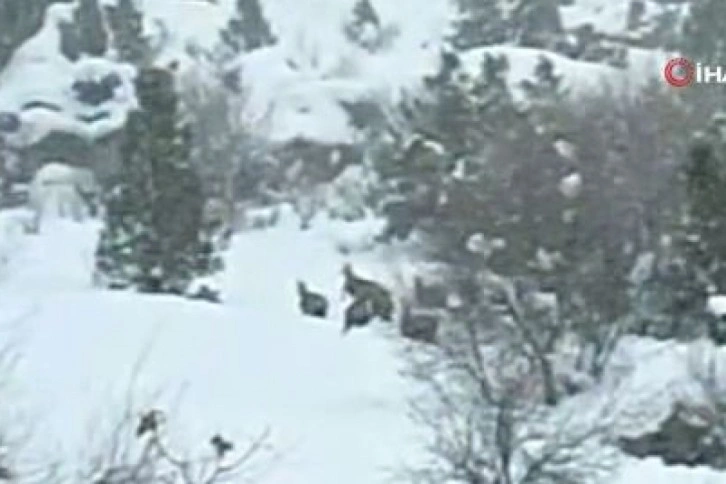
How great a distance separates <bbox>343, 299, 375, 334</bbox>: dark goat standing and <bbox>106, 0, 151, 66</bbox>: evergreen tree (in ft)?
86.7

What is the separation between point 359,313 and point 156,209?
13.5ft

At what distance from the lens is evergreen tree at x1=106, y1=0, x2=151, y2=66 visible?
2388 inches

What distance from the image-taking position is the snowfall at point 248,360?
24.7m

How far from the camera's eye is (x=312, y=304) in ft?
125

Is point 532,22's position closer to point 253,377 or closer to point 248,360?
point 248,360

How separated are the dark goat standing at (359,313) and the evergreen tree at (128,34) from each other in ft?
86.7

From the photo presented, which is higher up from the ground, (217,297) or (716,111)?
(716,111)

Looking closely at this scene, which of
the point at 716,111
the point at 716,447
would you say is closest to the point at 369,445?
the point at 716,447

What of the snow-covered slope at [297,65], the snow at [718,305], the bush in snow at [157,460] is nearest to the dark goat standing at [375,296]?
the snow at [718,305]

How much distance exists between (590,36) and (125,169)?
2761 cm

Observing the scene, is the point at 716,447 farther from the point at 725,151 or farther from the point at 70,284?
the point at 70,284

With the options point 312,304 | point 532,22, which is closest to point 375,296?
point 312,304

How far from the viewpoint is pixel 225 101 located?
5694 centimetres

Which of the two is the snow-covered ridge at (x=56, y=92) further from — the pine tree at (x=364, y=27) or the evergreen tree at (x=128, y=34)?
the pine tree at (x=364, y=27)
